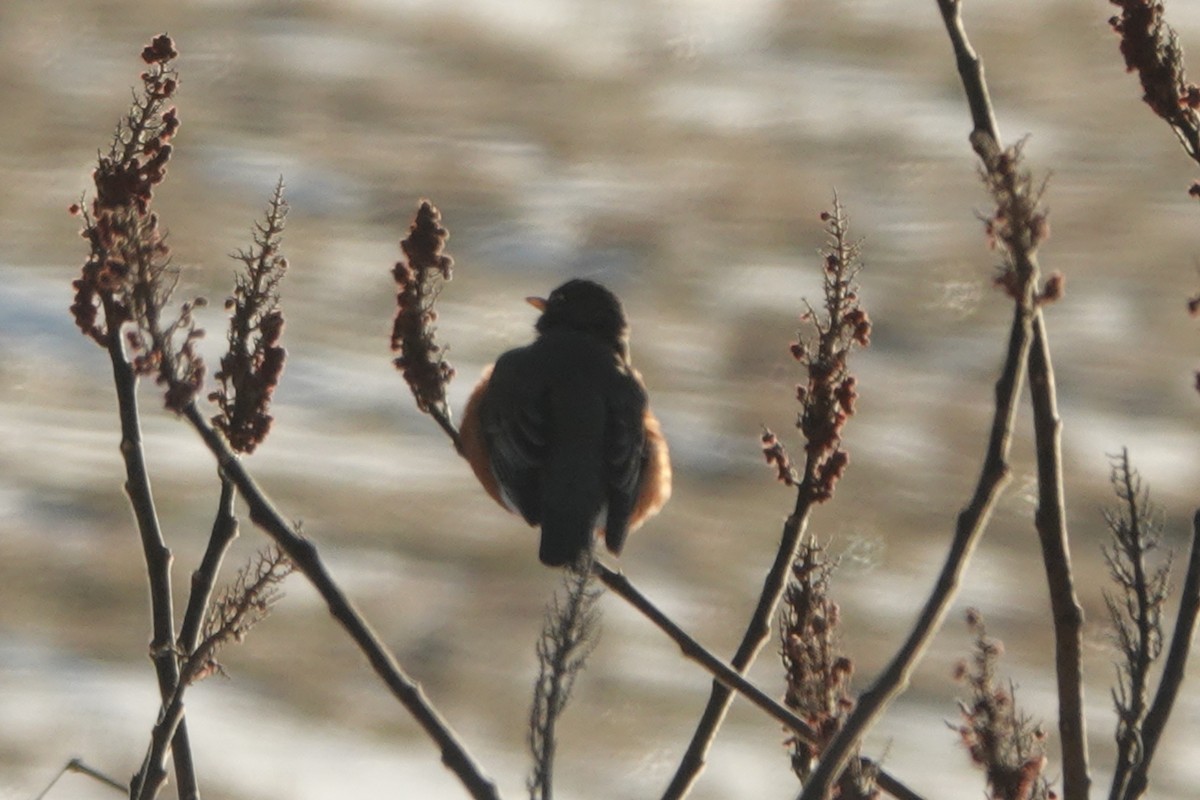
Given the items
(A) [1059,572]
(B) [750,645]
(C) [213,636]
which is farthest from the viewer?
(B) [750,645]

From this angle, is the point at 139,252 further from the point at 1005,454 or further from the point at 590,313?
the point at 590,313

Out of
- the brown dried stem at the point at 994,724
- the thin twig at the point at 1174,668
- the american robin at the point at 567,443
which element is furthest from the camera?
the american robin at the point at 567,443

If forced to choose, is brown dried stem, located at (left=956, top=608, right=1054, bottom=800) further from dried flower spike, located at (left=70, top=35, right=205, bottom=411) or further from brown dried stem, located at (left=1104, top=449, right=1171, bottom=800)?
dried flower spike, located at (left=70, top=35, right=205, bottom=411)

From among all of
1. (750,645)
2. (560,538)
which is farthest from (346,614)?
(560,538)

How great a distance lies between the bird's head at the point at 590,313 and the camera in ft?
16.6

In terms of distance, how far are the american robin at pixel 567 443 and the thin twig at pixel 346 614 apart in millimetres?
1734

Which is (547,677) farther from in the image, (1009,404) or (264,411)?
(264,411)

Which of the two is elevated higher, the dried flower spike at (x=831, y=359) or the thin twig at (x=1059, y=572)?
the dried flower spike at (x=831, y=359)

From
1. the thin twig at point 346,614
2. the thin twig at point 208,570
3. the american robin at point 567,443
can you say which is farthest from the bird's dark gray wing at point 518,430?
the thin twig at point 346,614

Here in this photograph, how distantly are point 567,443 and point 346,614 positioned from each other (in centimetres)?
230

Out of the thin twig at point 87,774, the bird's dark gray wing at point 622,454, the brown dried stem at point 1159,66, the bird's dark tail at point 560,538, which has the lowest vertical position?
the thin twig at point 87,774

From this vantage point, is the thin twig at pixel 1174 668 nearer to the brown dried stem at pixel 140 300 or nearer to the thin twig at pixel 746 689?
the thin twig at pixel 746 689

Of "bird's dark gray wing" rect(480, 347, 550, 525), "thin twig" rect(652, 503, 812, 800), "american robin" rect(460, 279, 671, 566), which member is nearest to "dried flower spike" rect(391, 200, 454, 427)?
"thin twig" rect(652, 503, 812, 800)

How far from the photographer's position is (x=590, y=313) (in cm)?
506
